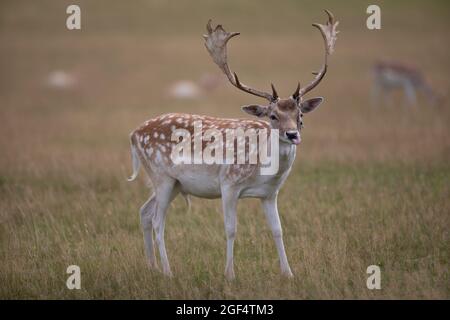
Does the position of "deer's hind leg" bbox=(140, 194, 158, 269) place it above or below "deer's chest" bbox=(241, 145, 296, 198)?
below

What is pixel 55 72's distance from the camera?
27312 mm

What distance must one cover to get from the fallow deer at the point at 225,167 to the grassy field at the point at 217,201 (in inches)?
18.3

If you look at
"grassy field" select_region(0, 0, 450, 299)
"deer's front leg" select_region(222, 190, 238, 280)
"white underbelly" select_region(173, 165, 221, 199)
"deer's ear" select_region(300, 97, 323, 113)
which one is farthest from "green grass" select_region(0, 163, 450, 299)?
"deer's ear" select_region(300, 97, 323, 113)

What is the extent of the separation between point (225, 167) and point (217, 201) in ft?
10.4

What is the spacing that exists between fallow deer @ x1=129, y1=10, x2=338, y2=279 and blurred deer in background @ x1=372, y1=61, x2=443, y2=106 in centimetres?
1364

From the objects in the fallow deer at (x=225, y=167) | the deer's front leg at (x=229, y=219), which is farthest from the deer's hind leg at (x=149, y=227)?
the deer's front leg at (x=229, y=219)

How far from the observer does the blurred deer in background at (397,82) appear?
67.7 feet

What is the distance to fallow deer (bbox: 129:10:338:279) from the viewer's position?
22.3 ft

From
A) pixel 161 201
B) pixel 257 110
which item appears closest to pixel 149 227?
pixel 161 201

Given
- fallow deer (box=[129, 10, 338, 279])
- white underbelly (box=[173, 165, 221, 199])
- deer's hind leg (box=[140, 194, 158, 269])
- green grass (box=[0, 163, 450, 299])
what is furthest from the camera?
deer's hind leg (box=[140, 194, 158, 269])

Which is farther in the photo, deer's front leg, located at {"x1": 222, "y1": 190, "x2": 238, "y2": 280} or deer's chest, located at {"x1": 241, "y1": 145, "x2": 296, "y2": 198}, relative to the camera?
deer's front leg, located at {"x1": 222, "y1": 190, "x2": 238, "y2": 280}

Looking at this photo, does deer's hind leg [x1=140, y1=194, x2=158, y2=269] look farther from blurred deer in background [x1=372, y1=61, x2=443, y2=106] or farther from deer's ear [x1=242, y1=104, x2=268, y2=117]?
blurred deer in background [x1=372, y1=61, x2=443, y2=106]

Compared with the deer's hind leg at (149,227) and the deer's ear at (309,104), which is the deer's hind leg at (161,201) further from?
the deer's ear at (309,104)

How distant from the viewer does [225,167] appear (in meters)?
7.02
